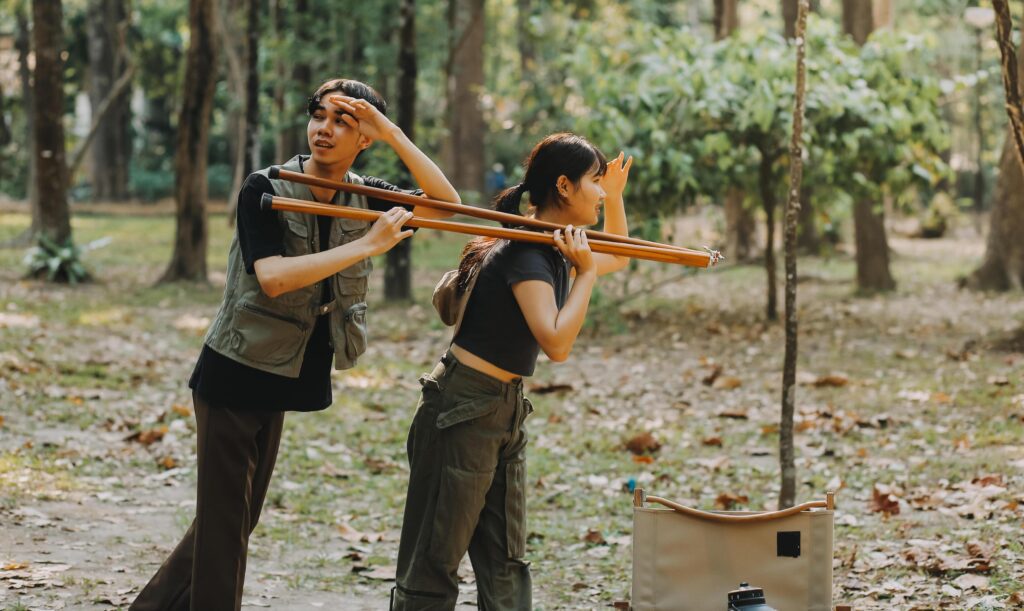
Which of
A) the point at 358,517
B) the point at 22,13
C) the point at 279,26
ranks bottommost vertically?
the point at 358,517

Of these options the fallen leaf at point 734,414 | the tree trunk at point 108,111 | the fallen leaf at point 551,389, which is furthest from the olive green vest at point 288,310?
the tree trunk at point 108,111

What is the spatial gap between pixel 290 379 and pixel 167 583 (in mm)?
915

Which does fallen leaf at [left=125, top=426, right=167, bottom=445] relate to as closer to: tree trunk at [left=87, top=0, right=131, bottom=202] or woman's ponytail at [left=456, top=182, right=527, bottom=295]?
woman's ponytail at [left=456, top=182, right=527, bottom=295]

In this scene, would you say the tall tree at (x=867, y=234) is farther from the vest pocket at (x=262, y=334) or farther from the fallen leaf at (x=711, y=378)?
the vest pocket at (x=262, y=334)

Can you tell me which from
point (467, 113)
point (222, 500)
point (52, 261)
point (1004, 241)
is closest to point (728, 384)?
point (222, 500)

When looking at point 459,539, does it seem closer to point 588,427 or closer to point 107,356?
point 588,427

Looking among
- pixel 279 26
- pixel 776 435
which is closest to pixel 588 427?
pixel 776 435

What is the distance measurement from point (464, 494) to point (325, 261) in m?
0.82

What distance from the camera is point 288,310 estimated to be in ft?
11.9

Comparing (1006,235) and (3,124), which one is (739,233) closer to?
(1006,235)

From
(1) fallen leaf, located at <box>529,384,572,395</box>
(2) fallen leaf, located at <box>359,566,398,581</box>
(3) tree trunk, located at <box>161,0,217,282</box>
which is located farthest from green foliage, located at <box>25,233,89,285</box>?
(2) fallen leaf, located at <box>359,566,398,581</box>

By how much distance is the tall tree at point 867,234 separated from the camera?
15.9 metres

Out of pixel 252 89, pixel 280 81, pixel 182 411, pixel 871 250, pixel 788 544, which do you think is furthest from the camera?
pixel 280 81

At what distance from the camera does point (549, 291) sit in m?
3.52
